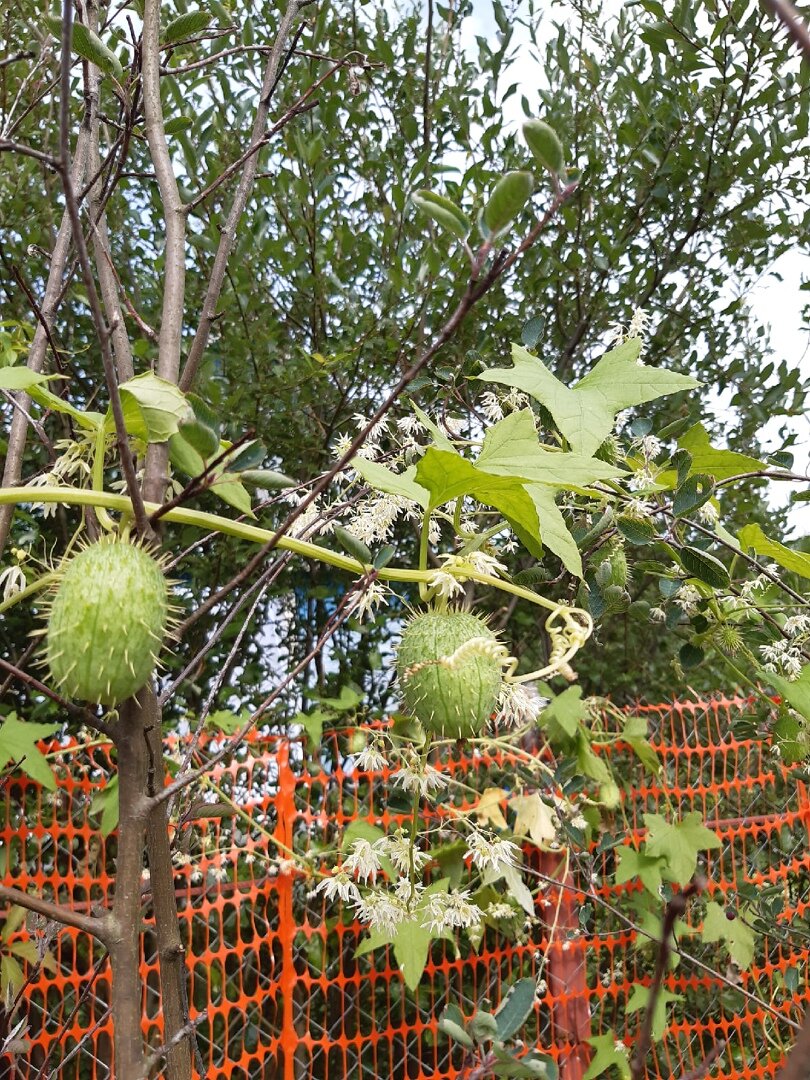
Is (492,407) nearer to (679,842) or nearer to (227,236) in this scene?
(227,236)

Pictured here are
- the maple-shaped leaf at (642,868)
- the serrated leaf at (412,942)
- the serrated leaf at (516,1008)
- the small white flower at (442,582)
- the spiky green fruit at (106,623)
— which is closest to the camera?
the spiky green fruit at (106,623)

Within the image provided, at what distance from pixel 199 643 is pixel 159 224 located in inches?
69.6

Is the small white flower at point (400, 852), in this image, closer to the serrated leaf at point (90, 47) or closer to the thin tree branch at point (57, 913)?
the thin tree branch at point (57, 913)

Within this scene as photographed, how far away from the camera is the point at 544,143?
757mm

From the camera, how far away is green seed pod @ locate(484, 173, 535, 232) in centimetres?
73

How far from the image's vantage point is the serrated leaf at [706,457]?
1738mm

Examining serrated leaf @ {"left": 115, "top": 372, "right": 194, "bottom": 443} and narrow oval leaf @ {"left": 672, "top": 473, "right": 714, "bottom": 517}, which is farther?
narrow oval leaf @ {"left": 672, "top": 473, "right": 714, "bottom": 517}

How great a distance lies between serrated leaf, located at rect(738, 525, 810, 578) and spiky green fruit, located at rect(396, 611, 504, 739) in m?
0.75

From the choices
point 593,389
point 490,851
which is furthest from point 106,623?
point 490,851

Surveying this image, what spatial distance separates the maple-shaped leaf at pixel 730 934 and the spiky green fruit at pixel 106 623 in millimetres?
2483

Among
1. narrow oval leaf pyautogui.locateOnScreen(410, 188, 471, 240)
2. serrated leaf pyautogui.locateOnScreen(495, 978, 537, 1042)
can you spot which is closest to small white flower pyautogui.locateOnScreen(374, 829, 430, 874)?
serrated leaf pyautogui.locateOnScreen(495, 978, 537, 1042)

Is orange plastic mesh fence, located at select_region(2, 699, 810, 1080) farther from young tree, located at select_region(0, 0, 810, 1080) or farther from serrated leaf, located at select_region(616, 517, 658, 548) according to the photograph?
serrated leaf, located at select_region(616, 517, 658, 548)

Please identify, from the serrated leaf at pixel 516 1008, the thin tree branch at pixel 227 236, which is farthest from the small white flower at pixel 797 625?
the thin tree branch at pixel 227 236

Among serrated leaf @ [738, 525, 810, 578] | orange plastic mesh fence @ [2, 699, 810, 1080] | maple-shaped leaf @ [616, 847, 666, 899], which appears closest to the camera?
serrated leaf @ [738, 525, 810, 578]
